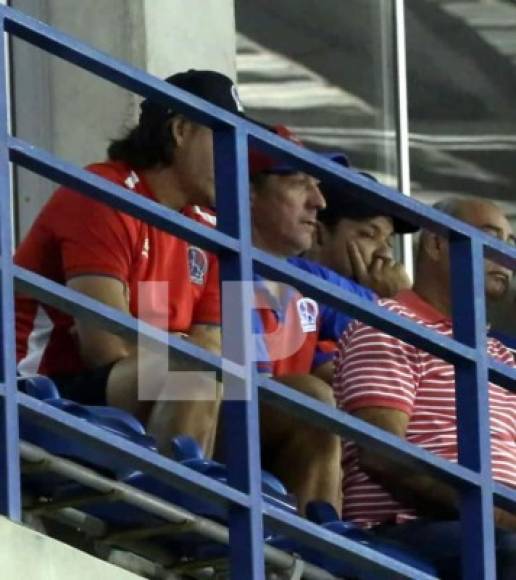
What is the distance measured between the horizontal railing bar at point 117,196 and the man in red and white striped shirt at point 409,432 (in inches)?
37.7

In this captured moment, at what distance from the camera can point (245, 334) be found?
5.37 meters

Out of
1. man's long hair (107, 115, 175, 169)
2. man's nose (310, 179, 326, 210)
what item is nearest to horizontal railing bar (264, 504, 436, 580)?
man's long hair (107, 115, 175, 169)

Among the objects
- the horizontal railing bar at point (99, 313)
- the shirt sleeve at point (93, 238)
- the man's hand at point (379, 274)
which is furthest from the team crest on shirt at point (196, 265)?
the horizontal railing bar at point (99, 313)

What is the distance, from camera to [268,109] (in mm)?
9445

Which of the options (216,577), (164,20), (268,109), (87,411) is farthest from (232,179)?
(268,109)

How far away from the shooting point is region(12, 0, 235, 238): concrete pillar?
816 centimetres

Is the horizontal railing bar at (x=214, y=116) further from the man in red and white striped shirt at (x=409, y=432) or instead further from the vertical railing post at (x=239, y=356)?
the man in red and white striped shirt at (x=409, y=432)

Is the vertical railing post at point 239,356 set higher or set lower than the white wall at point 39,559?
higher

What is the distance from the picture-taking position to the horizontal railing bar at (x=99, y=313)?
5.04m

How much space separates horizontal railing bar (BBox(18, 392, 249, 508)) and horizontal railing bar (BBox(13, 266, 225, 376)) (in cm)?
21

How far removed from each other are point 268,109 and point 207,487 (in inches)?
176

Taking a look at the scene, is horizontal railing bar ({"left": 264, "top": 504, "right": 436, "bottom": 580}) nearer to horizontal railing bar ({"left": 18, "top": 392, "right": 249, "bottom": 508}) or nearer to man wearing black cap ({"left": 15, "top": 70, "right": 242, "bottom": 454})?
horizontal railing bar ({"left": 18, "top": 392, "right": 249, "bottom": 508})

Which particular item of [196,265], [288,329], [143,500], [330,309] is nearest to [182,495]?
[143,500]

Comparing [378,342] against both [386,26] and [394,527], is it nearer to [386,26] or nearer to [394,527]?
[394,527]
